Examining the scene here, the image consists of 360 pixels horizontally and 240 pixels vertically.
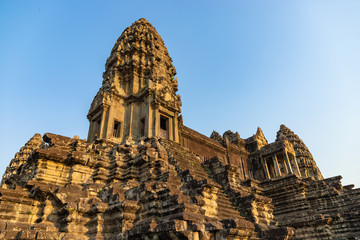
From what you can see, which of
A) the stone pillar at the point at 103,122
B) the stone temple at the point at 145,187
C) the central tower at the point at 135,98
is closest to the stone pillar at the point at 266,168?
the stone temple at the point at 145,187

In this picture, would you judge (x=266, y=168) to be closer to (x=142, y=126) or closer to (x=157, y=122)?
(x=157, y=122)

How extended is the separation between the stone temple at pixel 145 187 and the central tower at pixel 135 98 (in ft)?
0.27

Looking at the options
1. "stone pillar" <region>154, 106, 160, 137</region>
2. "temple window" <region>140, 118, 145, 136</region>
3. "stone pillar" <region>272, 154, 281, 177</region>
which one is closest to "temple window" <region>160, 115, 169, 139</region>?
"stone pillar" <region>154, 106, 160, 137</region>

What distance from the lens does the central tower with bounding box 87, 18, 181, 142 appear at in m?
16.4

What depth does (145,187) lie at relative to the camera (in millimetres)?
8047

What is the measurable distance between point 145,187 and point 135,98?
10793 millimetres

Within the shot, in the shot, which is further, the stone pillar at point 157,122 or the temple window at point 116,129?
the temple window at point 116,129

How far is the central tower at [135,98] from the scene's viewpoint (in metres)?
16.4

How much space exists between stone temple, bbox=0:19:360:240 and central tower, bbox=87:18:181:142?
3.3 inches

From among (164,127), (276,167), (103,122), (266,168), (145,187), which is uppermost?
(164,127)

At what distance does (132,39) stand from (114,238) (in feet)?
58.1

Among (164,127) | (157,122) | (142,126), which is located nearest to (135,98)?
(142,126)

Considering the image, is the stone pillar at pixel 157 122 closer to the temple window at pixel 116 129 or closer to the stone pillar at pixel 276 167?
the temple window at pixel 116 129

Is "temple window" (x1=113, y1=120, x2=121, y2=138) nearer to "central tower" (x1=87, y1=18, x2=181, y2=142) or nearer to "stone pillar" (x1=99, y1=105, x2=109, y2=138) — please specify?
"central tower" (x1=87, y1=18, x2=181, y2=142)
